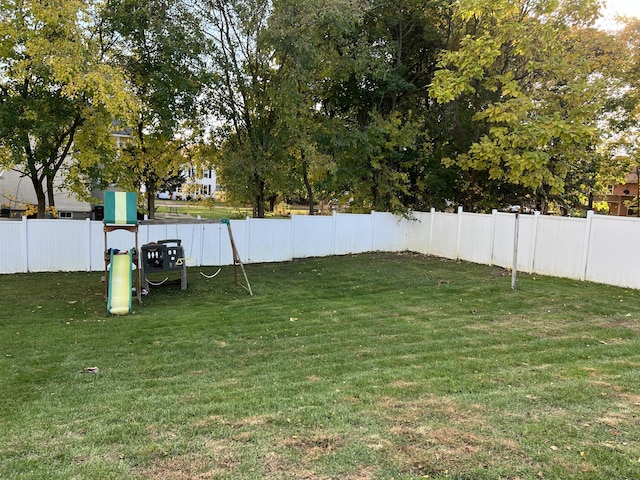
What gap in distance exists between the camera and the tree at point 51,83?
9.45 m

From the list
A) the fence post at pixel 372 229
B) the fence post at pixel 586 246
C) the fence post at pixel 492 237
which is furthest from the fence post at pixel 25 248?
the fence post at pixel 586 246

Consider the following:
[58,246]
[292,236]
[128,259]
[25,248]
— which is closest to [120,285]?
[128,259]

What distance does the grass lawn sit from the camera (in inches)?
114

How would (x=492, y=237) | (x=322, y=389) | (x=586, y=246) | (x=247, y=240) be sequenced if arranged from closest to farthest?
(x=322, y=389) → (x=586, y=246) → (x=492, y=237) → (x=247, y=240)

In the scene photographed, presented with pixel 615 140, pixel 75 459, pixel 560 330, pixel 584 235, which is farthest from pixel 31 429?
pixel 615 140

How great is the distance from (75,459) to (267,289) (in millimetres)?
6744

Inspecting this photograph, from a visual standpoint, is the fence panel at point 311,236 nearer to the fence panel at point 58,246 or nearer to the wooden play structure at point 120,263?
the wooden play structure at point 120,263

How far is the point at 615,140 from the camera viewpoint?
55.4 feet

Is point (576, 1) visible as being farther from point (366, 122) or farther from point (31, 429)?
point (31, 429)

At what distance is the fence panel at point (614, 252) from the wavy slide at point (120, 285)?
31.7 feet

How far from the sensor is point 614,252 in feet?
31.8

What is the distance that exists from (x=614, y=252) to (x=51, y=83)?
13267 mm

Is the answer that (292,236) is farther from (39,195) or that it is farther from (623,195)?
(623,195)

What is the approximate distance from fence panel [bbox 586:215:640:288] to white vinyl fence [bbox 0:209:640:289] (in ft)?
0.06
